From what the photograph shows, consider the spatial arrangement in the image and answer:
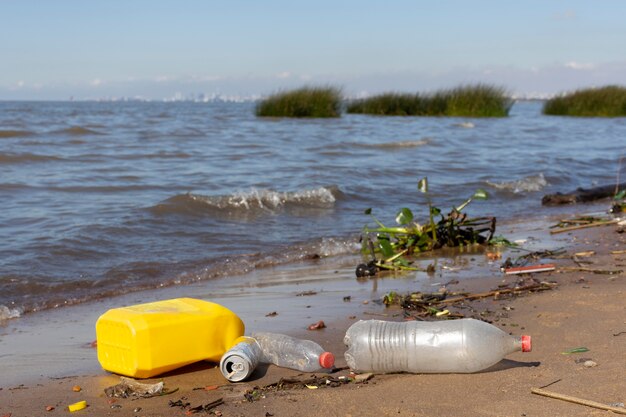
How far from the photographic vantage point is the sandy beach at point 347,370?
2656 millimetres

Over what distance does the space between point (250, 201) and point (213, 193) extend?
734 millimetres

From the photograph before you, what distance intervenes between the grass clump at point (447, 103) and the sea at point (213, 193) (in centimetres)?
1400

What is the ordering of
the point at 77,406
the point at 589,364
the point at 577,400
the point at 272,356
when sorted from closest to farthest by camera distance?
the point at 577,400, the point at 77,406, the point at 589,364, the point at 272,356

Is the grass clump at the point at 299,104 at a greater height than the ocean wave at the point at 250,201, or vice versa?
Result: the grass clump at the point at 299,104

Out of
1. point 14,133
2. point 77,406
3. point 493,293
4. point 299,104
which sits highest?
point 299,104

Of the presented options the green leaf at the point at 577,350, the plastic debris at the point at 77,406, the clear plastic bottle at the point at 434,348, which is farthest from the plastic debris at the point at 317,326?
the plastic debris at the point at 77,406

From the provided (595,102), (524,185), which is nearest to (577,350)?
(524,185)

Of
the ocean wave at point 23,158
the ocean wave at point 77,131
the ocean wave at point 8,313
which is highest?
the ocean wave at point 77,131

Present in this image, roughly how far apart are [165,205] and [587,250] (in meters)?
4.54

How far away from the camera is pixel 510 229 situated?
7.95 m

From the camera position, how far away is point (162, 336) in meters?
3.06

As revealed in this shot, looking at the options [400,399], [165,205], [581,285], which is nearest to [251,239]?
[165,205]

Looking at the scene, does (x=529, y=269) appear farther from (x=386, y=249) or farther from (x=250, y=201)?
(x=250, y=201)

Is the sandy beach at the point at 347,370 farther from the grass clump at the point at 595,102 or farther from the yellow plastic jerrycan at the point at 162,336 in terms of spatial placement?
the grass clump at the point at 595,102
